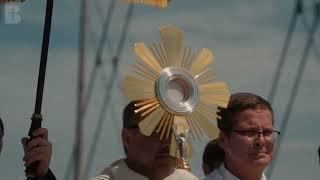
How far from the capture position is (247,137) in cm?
532

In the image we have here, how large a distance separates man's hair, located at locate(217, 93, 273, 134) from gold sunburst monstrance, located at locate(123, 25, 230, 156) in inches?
1.6

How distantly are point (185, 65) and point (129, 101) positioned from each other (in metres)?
0.41

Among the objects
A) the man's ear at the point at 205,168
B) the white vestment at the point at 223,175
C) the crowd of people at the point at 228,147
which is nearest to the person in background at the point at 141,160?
the crowd of people at the point at 228,147

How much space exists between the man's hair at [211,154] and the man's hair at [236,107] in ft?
3.28

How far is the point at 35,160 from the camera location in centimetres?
504

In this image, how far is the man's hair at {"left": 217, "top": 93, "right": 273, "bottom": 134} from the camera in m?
5.38

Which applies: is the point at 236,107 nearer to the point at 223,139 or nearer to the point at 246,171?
the point at 223,139

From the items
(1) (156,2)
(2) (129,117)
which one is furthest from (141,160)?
(1) (156,2)

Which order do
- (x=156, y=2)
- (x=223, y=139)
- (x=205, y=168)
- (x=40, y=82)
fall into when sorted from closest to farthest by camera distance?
(x=40, y=82)
(x=223, y=139)
(x=156, y=2)
(x=205, y=168)

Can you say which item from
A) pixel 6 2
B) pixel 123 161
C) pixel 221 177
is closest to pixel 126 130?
pixel 123 161

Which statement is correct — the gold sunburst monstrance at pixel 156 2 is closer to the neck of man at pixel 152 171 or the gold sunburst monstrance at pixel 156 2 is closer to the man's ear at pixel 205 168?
the neck of man at pixel 152 171

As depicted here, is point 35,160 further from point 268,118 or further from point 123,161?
point 268,118

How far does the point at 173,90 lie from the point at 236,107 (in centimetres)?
36

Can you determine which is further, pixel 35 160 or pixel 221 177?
pixel 221 177
